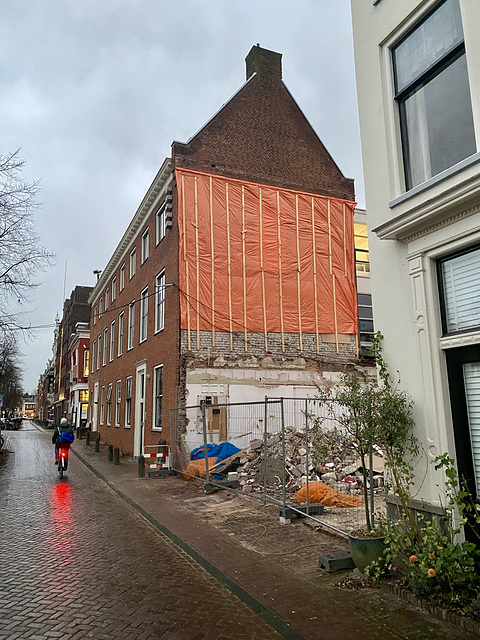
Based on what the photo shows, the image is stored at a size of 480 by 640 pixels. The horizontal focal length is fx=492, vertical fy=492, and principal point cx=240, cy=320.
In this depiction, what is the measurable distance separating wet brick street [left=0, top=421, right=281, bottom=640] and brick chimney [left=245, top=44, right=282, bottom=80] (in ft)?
62.0

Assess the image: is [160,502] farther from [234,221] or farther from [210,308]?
[234,221]

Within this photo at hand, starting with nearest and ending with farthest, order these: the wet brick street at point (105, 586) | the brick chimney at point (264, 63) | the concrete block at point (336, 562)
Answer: the wet brick street at point (105, 586) < the concrete block at point (336, 562) < the brick chimney at point (264, 63)

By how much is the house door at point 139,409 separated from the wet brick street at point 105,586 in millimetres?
11465

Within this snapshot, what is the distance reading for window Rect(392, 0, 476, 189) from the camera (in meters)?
5.59

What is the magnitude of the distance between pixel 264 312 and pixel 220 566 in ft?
41.9

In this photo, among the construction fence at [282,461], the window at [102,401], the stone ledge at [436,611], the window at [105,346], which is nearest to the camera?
the stone ledge at [436,611]

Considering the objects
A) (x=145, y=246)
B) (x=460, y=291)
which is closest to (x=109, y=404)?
(x=145, y=246)

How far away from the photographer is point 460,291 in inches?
211

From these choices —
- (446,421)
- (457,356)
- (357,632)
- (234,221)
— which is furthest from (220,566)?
(234,221)

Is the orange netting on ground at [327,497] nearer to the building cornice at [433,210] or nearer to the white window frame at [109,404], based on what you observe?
the building cornice at [433,210]

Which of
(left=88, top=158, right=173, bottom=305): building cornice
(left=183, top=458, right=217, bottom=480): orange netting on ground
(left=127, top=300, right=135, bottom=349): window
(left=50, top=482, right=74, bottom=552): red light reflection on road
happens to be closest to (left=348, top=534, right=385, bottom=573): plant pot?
(left=50, top=482, right=74, bottom=552): red light reflection on road

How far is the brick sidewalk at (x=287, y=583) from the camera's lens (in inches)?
173

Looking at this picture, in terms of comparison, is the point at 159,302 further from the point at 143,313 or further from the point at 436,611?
the point at 436,611

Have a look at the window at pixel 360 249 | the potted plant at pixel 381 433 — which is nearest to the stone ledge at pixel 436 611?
the potted plant at pixel 381 433
